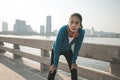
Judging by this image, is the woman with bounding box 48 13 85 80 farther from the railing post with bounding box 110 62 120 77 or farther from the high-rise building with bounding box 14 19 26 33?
→ the high-rise building with bounding box 14 19 26 33

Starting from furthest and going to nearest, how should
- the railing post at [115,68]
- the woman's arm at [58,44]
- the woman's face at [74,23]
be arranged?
the railing post at [115,68] < the woman's arm at [58,44] < the woman's face at [74,23]

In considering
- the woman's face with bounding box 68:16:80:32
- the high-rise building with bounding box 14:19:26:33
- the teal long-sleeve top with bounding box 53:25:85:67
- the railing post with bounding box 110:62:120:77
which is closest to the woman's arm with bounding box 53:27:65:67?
the teal long-sleeve top with bounding box 53:25:85:67

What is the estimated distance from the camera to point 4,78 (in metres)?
5.57

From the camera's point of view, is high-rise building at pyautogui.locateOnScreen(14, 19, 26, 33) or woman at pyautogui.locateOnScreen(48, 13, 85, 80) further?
high-rise building at pyautogui.locateOnScreen(14, 19, 26, 33)

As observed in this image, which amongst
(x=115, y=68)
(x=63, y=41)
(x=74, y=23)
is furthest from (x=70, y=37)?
(x=115, y=68)

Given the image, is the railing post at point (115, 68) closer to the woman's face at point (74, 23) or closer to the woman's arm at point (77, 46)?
the woman's arm at point (77, 46)

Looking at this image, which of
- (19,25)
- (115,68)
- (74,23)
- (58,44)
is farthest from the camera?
(19,25)

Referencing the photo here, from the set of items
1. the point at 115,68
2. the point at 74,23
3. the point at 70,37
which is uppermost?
the point at 74,23

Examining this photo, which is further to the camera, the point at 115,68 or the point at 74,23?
the point at 115,68

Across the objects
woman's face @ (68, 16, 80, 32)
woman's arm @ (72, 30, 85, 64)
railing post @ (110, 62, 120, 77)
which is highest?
woman's face @ (68, 16, 80, 32)

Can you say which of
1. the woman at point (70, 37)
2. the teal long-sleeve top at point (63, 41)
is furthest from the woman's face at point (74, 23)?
the teal long-sleeve top at point (63, 41)

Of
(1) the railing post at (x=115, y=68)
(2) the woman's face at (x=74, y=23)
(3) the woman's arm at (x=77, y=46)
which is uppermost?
(2) the woman's face at (x=74, y=23)

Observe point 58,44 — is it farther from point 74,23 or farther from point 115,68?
point 115,68

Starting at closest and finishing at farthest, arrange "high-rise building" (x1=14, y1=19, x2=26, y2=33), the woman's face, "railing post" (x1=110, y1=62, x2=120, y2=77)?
the woman's face → "railing post" (x1=110, y1=62, x2=120, y2=77) → "high-rise building" (x1=14, y1=19, x2=26, y2=33)
